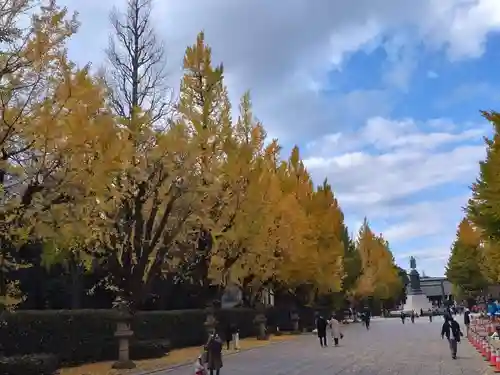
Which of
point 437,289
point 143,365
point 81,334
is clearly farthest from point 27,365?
point 437,289

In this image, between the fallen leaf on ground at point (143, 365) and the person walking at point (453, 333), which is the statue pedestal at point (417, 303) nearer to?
the fallen leaf on ground at point (143, 365)

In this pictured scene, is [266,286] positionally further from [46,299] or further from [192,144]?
[192,144]

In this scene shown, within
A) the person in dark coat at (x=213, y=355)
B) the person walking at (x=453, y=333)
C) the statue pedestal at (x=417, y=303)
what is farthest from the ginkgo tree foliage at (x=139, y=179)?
the statue pedestal at (x=417, y=303)

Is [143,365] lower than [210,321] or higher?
lower

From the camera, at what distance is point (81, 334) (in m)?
20.6

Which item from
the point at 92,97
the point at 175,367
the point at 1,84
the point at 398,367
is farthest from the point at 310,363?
the point at 1,84

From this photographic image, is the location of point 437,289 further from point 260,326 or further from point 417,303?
point 260,326

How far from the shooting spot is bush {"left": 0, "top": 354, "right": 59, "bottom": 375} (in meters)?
14.1

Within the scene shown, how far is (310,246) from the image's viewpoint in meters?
36.8

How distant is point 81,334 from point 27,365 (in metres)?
6.07

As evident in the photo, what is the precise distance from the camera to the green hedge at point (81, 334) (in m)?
18.4

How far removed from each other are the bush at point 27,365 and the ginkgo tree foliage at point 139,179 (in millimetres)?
2906

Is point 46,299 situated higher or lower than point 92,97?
lower

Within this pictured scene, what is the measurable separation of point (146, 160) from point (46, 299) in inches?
525
